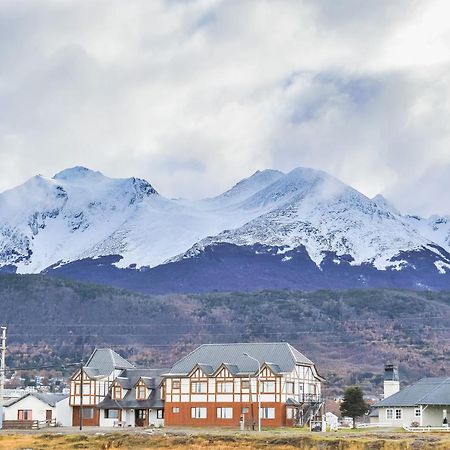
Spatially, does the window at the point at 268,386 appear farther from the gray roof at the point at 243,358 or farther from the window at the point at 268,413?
the window at the point at 268,413

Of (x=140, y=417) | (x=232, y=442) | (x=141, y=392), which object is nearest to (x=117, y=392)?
(x=141, y=392)

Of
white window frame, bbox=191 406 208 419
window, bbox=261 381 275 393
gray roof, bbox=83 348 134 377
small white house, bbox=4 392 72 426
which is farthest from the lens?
gray roof, bbox=83 348 134 377

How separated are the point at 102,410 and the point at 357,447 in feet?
151

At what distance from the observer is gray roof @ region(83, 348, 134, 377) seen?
119 meters

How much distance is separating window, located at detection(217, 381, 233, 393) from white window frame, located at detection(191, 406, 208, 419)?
8.39ft

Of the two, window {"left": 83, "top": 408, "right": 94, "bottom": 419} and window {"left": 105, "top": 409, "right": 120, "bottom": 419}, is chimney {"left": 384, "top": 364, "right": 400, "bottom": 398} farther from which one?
window {"left": 83, "top": 408, "right": 94, "bottom": 419}

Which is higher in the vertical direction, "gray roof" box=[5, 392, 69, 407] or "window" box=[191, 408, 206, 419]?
"gray roof" box=[5, 392, 69, 407]

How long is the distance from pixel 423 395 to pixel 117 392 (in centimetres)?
3080

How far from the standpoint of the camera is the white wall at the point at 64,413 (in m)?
118

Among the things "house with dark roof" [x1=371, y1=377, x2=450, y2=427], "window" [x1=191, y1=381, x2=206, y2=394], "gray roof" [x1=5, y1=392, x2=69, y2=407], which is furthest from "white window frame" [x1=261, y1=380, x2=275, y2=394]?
"gray roof" [x1=5, y1=392, x2=69, y2=407]

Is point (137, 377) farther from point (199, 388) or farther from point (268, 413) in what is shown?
point (268, 413)

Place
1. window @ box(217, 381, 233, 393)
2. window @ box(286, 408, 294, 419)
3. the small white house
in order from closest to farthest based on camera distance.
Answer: window @ box(286, 408, 294, 419) < window @ box(217, 381, 233, 393) < the small white house

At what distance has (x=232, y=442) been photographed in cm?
8294

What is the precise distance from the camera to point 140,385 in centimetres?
11775
